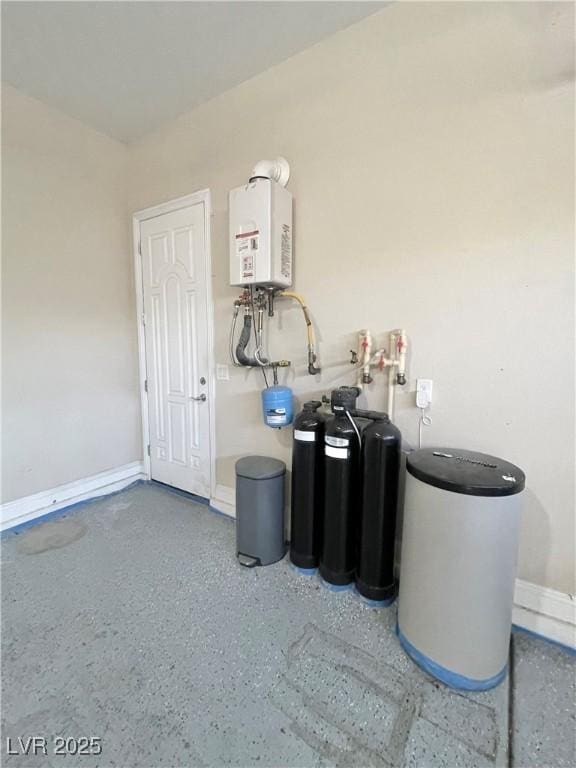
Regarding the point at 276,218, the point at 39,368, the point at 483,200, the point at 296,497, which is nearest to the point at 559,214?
the point at 483,200

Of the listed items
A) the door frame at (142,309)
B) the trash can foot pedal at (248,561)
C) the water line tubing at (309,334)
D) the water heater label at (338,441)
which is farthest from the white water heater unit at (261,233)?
the trash can foot pedal at (248,561)

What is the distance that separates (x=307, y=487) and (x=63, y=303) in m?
2.50

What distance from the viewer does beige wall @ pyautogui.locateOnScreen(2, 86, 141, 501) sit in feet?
8.20

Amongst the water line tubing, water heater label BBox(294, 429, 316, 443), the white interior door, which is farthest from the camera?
the white interior door

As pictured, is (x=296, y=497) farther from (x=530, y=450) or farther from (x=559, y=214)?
(x=559, y=214)

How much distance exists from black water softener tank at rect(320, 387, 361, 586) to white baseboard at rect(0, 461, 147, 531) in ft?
7.35

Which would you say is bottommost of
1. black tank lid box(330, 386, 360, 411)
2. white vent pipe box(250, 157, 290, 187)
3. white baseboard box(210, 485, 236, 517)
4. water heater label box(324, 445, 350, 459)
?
white baseboard box(210, 485, 236, 517)

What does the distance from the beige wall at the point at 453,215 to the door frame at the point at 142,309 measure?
67cm

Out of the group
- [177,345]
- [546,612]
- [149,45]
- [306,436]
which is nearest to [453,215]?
[306,436]

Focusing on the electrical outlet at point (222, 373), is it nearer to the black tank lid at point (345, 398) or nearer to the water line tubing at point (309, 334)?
the water line tubing at point (309, 334)

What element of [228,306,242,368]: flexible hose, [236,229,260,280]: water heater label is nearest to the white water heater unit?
[236,229,260,280]: water heater label

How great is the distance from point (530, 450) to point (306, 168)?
2.08m

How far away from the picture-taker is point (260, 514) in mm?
2098

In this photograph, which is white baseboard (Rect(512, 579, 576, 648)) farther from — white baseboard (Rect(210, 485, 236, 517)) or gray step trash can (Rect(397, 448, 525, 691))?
white baseboard (Rect(210, 485, 236, 517))
